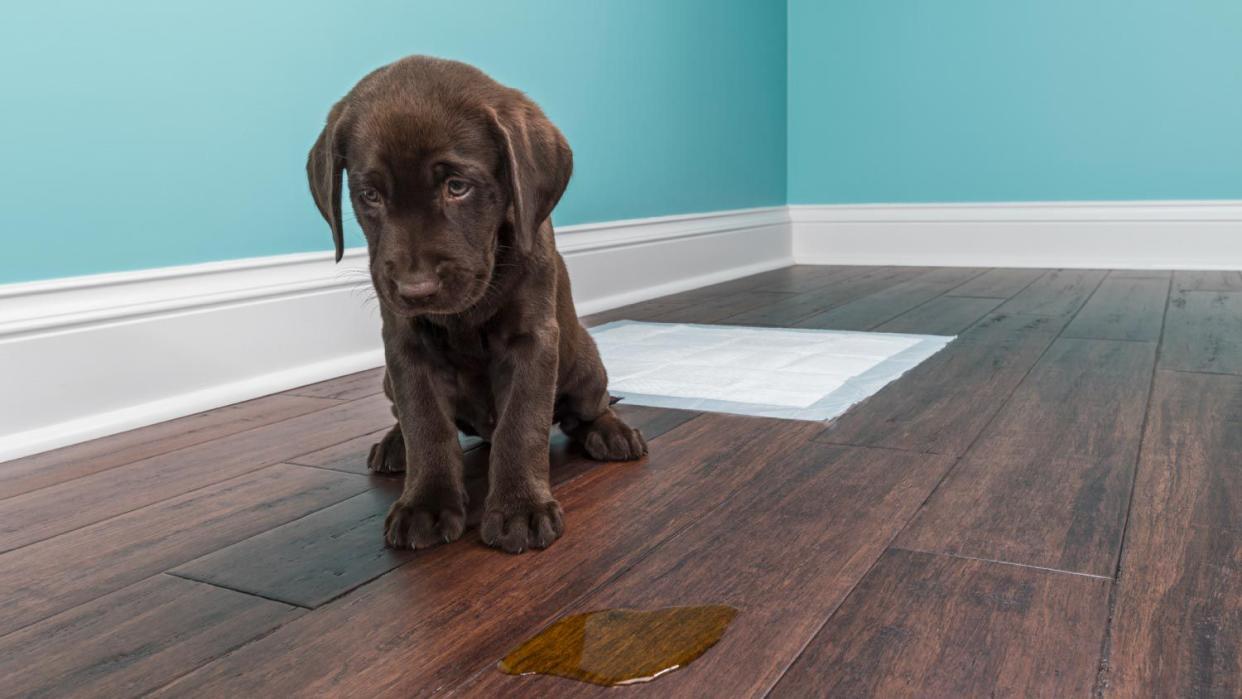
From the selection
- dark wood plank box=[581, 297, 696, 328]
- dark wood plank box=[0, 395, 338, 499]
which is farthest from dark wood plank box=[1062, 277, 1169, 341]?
dark wood plank box=[0, 395, 338, 499]

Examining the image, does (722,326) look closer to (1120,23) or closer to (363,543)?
(363,543)

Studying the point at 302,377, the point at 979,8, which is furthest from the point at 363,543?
the point at 979,8

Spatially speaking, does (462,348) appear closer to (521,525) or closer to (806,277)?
(521,525)

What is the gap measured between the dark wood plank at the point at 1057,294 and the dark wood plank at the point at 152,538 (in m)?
2.58

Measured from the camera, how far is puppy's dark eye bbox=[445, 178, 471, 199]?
49.7 inches

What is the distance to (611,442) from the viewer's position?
5.62 feet

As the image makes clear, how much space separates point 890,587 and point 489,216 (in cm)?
69

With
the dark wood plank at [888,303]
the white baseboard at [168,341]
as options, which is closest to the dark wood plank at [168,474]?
the white baseboard at [168,341]

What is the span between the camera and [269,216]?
245cm

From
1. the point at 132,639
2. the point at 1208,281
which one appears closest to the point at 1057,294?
the point at 1208,281

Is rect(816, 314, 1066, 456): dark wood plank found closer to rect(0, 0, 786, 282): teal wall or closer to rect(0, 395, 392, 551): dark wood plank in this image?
rect(0, 395, 392, 551): dark wood plank

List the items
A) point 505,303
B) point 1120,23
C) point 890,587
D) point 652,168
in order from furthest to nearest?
point 1120,23, point 652,168, point 505,303, point 890,587

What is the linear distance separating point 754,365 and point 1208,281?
264 centimetres

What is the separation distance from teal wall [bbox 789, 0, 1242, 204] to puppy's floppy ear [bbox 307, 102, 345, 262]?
4.27 metres
